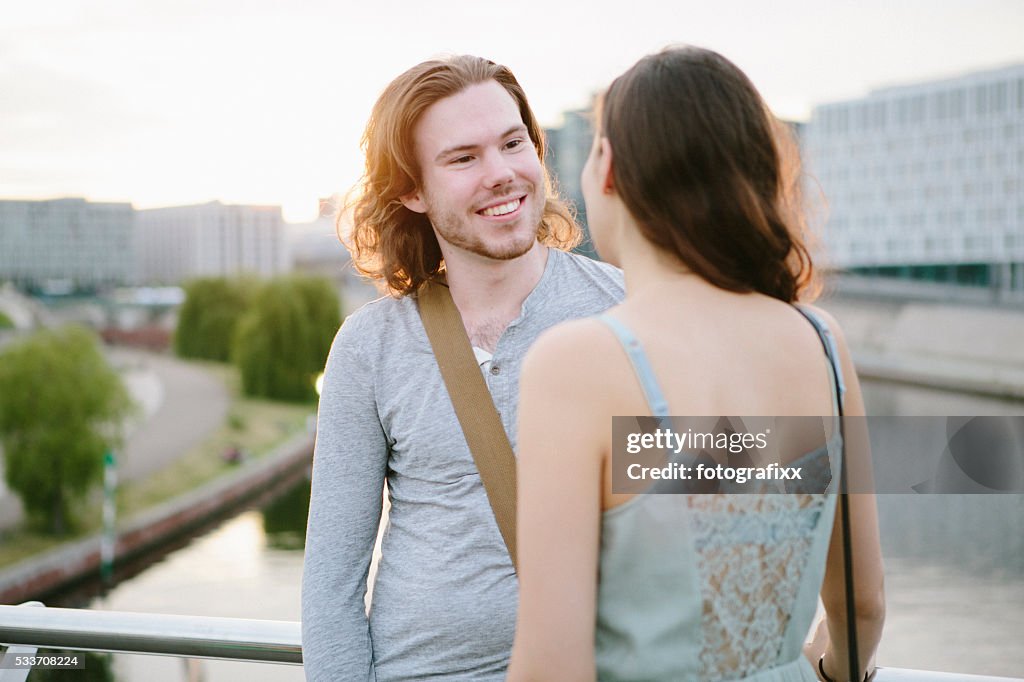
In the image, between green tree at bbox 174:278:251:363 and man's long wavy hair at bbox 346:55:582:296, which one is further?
green tree at bbox 174:278:251:363

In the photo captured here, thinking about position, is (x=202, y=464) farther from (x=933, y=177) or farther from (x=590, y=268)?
(x=933, y=177)

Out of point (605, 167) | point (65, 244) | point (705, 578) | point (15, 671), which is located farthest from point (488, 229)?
point (65, 244)

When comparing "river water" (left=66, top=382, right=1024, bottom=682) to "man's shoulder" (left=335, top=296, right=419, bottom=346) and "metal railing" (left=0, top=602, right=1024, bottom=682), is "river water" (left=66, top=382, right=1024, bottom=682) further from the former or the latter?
"man's shoulder" (left=335, top=296, right=419, bottom=346)

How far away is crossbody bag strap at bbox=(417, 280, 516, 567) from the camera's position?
1229 millimetres

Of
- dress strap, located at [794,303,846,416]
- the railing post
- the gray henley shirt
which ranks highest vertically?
dress strap, located at [794,303,846,416]

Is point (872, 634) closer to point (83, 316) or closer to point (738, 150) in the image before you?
point (738, 150)

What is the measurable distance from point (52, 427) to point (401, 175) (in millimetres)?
21739

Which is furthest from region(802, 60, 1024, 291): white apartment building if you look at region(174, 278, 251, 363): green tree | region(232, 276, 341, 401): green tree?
region(174, 278, 251, 363): green tree

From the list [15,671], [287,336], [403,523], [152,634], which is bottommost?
[287,336]

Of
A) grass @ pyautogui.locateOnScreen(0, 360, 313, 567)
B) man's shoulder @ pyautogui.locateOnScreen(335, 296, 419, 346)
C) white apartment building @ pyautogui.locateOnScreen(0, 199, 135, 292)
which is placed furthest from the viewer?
white apartment building @ pyautogui.locateOnScreen(0, 199, 135, 292)

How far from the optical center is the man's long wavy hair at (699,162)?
0.81m

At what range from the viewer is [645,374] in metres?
0.77

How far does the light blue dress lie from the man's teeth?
62 cm

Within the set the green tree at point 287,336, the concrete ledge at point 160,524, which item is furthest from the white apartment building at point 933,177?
the concrete ledge at point 160,524
